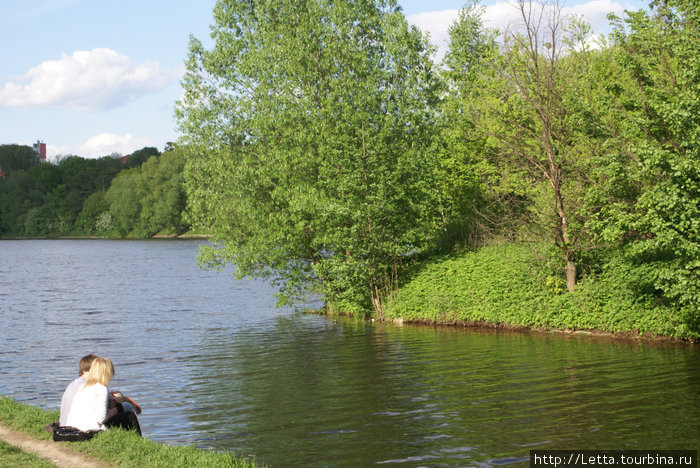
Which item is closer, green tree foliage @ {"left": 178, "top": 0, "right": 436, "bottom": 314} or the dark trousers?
the dark trousers

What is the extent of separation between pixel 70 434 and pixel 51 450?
0.36m

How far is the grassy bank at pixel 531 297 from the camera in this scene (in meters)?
22.0

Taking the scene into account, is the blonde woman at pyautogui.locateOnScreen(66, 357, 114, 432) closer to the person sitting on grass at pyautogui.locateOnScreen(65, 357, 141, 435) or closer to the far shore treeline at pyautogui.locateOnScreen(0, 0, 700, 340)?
the person sitting on grass at pyautogui.locateOnScreen(65, 357, 141, 435)

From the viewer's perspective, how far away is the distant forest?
13388cm

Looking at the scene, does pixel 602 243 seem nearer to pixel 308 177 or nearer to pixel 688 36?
pixel 688 36

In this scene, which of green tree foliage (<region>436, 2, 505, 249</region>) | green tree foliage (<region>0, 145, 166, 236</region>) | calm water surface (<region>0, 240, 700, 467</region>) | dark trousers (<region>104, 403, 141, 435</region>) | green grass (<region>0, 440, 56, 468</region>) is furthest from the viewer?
green tree foliage (<region>0, 145, 166, 236</region>)

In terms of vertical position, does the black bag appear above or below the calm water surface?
above

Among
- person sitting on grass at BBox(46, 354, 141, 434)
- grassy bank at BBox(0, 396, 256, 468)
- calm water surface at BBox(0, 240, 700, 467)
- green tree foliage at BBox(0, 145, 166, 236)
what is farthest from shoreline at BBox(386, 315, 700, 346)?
green tree foliage at BBox(0, 145, 166, 236)

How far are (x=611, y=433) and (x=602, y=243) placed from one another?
1307 centimetres

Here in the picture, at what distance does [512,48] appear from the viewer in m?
26.7

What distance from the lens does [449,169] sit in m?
37.7

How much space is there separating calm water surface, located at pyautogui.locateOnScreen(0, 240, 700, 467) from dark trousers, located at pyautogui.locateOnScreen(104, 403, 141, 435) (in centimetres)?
163

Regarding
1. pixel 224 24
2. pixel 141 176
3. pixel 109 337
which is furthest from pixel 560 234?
pixel 141 176

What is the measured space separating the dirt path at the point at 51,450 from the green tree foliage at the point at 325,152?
17035mm
